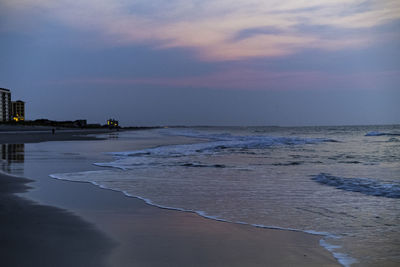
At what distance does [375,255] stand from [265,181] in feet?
18.4

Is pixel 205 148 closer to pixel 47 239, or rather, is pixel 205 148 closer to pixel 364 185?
pixel 364 185

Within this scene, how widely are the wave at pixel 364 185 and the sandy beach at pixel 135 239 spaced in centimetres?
395

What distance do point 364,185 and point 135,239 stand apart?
21.2 feet

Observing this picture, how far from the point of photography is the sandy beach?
3.83 m

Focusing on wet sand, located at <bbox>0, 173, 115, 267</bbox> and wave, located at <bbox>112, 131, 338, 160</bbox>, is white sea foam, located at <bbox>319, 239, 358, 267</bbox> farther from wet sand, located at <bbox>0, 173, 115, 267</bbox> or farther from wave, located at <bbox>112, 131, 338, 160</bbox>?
wave, located at <bbox>112, 131, 338, 160</bbox>

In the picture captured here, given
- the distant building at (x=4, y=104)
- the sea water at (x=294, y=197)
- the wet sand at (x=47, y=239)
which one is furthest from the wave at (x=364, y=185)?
the distant building at (x=4, y=104)

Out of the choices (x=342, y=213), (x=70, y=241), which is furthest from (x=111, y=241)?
(x=342, y=213)

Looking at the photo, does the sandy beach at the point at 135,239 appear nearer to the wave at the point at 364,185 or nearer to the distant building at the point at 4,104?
the wave at the point at 364,185

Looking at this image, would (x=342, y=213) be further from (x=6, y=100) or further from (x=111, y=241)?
(x=6, y=100)

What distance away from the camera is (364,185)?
8.88 meters

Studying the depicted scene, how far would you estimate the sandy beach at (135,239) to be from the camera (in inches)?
151

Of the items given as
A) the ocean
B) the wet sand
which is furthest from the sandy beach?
the ocean

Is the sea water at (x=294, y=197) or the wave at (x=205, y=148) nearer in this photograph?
the sea water at (x=294, y=197)

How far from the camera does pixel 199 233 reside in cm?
491
